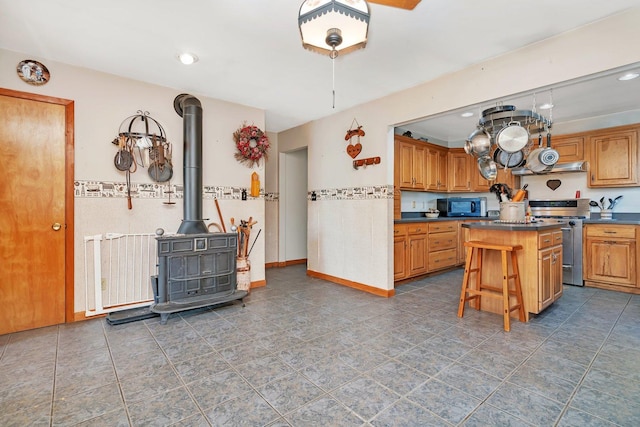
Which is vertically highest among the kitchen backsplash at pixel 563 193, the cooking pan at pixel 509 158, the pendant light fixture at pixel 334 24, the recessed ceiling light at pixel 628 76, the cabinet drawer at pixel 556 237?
the recessed ceiling light at pixel 628 76

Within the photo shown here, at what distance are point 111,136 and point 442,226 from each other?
4.64 metres

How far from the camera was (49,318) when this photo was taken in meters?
2.86

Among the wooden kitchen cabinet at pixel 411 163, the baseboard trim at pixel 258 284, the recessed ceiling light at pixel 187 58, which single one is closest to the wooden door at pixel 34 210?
the recessed ceiling light at pixel 187 58

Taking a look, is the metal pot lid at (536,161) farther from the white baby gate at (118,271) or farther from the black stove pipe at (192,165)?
the white baby gate at (118,271)

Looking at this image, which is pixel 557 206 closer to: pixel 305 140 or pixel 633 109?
pixel 633 109

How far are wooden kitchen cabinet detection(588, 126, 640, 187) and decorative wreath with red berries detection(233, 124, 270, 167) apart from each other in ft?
15.4

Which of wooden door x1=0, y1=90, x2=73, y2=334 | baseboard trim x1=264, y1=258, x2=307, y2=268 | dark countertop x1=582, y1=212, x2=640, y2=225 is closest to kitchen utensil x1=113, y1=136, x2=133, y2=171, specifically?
wooden door x1=0, y1=90, x2=73, y2=334

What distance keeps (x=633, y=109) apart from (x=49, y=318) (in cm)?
739

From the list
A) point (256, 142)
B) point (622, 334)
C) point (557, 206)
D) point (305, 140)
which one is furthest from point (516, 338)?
point (305, 140)

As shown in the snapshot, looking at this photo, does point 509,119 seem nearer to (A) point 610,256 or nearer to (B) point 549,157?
(B) point 549,157

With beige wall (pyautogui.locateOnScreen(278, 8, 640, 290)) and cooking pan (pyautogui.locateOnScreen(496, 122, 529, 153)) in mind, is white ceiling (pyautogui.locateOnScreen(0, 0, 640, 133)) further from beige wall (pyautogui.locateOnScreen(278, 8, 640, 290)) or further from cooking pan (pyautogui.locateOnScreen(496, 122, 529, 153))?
cooking pan (pyautogui.locateOnScreen(496, 122, 529, 153))

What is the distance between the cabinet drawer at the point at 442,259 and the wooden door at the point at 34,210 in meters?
4.54

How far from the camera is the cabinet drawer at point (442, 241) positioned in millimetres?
4746

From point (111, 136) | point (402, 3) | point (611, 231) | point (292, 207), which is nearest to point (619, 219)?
point (611, 231)
